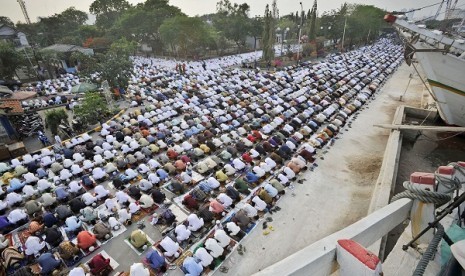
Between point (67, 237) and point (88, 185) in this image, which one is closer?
point (67, 237)

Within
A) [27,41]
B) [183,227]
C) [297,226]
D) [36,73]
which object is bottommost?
[297,226]

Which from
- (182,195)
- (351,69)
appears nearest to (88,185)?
(182,195)

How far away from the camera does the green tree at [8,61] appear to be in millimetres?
34431

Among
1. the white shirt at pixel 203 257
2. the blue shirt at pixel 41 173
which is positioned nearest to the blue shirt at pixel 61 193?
the blue shirt at pixel 41 173

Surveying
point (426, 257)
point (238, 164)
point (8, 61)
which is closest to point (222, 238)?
point (238, 164)

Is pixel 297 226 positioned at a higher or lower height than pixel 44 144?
lower

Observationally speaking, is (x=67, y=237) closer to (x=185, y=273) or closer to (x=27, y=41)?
(x=185, y=273)

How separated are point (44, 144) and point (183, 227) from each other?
16.1 m

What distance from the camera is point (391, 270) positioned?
5.13 meters

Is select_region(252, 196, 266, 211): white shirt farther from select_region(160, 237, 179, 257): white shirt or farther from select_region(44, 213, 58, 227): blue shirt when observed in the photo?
select_region(44, 213, 58, 227): blue shirt

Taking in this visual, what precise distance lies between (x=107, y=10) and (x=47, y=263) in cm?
9767

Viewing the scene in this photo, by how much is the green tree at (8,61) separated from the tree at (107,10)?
53737mm

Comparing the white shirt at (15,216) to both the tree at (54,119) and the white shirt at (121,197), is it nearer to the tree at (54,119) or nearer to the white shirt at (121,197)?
the white shirt at (121,197)

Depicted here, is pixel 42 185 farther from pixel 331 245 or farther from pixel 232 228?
pixel 331 245
